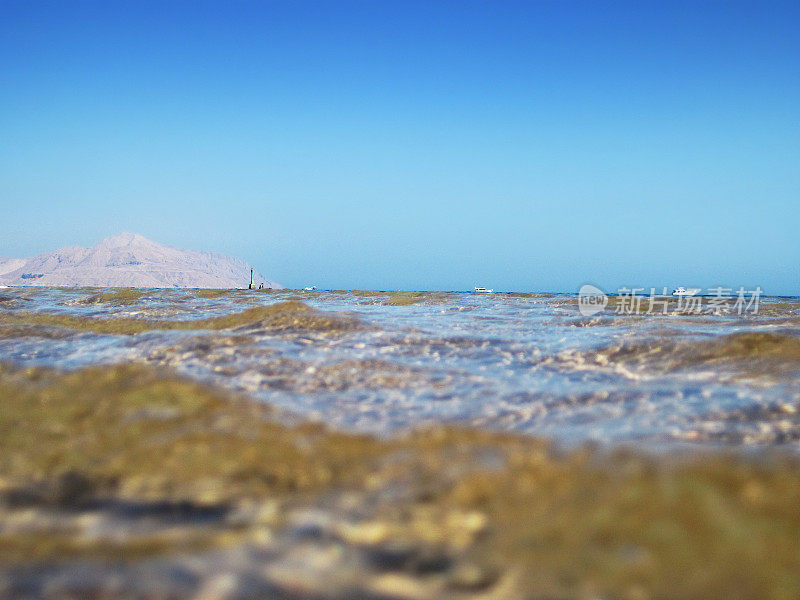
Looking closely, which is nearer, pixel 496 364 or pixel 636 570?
pixel 636 570

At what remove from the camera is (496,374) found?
14.9ft

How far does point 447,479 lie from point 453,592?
648 millimetres

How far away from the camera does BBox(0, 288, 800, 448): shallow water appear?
292cm

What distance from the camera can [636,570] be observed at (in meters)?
1.36

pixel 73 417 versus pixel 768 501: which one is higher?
pixel 768 501

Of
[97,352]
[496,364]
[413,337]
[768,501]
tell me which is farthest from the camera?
[413,337]

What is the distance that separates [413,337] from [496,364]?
6.33 feet

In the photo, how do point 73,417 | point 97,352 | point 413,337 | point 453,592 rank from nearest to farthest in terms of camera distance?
point 453,592 → point 73,417 → point 97,352 → point 413,337

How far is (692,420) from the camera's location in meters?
3.00

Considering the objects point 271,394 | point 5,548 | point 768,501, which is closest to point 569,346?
point 271,394

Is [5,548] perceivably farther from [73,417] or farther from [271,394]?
[271,394]

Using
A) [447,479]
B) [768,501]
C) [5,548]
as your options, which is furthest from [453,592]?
[5,548]

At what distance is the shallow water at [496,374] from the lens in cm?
292

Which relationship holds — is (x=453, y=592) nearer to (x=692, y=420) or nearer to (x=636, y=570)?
(x=636, y=570)
